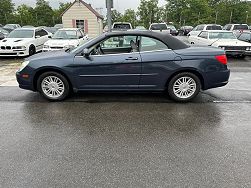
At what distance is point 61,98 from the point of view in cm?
598

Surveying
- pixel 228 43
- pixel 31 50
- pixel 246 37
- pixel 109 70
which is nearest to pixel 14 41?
pixel 31 50

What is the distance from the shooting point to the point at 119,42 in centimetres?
612

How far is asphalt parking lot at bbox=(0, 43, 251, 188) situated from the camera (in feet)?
10.1

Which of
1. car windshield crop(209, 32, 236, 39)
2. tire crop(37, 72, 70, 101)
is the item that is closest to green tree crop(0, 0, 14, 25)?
car windshield crop(209, 32, 236, 39)

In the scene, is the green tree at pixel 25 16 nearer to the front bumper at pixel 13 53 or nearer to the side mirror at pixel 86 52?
the front bumper at pixel 13 53

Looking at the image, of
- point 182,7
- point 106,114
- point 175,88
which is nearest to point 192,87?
point 175,88

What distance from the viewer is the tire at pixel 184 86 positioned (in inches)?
229

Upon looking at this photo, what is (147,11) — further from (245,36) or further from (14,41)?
(14,41)

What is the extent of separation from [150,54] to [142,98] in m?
1.13

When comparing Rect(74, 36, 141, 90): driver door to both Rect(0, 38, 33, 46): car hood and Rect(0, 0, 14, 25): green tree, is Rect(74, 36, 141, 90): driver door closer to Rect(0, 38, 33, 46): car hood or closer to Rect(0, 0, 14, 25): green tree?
Rect(0, 38, 33, 46): car hood

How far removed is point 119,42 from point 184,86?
1.85m

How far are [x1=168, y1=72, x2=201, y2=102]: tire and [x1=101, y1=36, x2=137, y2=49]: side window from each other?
1.28 m

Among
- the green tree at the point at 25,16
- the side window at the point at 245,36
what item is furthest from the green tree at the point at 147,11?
the side window at the point at 245,36

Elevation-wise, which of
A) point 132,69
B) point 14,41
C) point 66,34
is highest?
point 66,34
